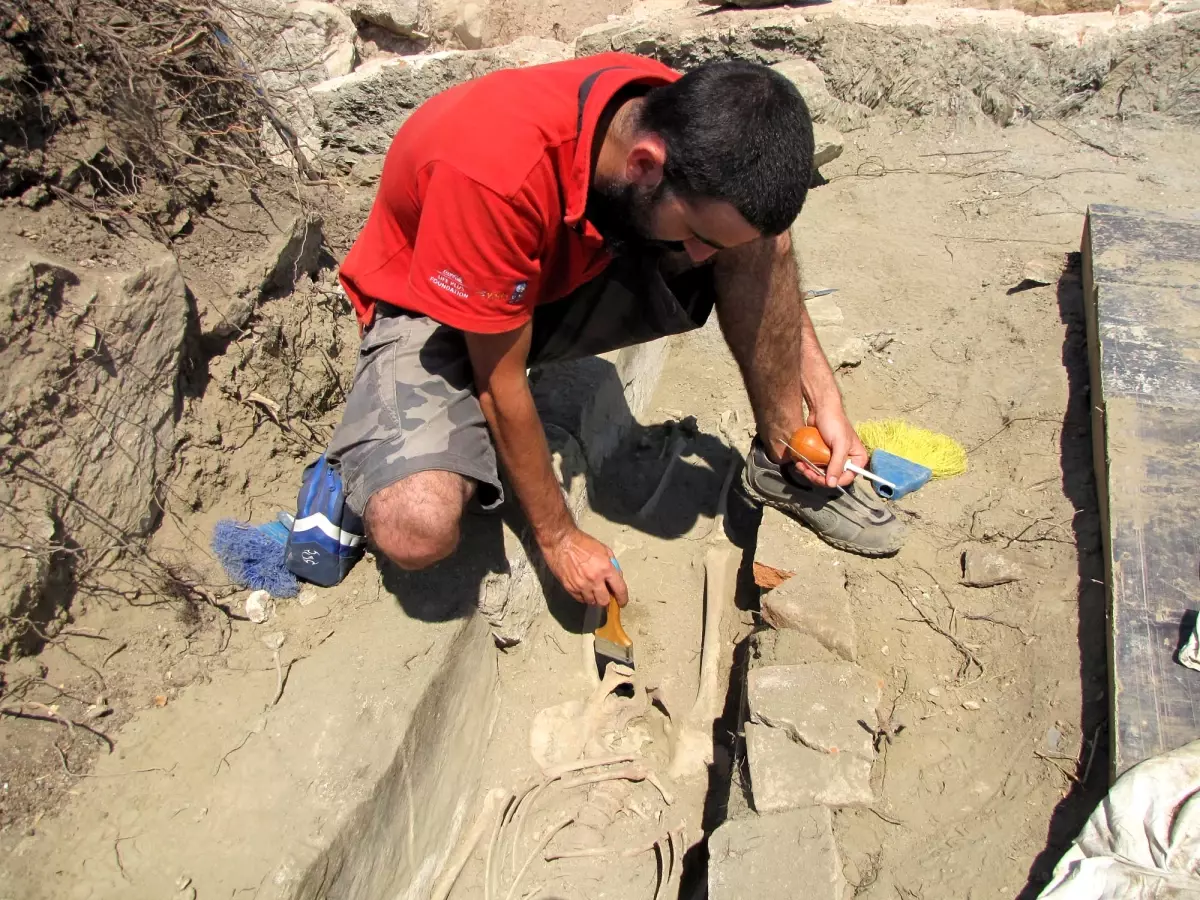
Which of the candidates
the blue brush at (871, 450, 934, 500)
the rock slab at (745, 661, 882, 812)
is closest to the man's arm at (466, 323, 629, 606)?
the rock slab at (745, 661, 882, 812)

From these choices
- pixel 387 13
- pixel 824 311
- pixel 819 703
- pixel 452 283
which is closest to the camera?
pixel 452 283

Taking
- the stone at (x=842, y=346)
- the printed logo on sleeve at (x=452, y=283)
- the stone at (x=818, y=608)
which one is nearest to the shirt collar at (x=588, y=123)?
the printed logo on sleeve at (x=452, y=283)

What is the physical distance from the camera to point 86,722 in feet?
7.36

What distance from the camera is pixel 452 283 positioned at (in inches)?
82.4

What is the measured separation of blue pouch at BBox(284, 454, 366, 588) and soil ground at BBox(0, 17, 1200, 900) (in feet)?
0.32

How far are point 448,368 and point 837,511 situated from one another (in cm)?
143

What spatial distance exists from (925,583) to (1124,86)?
4.19 metres

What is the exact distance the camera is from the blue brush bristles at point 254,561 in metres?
2.65

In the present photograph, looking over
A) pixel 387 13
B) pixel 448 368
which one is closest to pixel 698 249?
pixel 448 368

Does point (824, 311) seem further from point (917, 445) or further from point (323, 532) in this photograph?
point (323, 532)

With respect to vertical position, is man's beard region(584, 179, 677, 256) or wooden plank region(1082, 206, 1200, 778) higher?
man's beard region(584, 179, 677, 256)

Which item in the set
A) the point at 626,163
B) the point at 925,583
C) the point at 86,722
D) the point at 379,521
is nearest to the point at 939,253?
the point at 925,583

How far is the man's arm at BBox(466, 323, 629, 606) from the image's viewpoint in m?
2.26

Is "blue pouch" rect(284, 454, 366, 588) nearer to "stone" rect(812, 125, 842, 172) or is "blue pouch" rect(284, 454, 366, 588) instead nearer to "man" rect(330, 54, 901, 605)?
"man" rect(330, 54, 901, 605)
